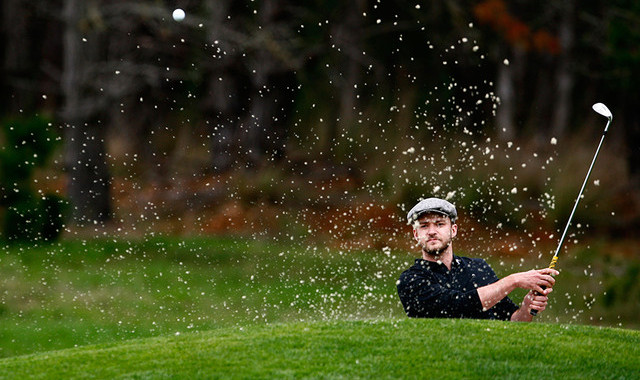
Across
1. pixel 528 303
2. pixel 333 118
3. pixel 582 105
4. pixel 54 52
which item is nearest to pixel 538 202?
pixel 333 118

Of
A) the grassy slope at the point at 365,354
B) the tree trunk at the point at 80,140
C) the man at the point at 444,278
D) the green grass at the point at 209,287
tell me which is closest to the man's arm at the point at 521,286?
the man at the point at 444,278

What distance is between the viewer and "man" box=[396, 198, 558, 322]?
6156mm

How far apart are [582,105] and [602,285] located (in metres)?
15.7

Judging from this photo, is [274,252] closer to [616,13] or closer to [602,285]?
[602,285]

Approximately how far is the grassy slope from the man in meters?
0.15

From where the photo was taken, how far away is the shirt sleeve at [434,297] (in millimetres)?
6216

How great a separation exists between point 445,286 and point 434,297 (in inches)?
3.7

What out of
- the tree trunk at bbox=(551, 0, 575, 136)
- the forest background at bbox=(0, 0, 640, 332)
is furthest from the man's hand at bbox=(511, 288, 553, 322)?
the tree trunk at bbox=(551, 0, 575, 136)

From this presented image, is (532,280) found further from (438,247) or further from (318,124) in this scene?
(318,124)

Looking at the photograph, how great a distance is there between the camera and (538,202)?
16703mm

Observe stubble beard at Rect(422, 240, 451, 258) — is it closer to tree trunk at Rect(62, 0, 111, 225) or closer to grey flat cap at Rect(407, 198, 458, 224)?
grey flat cap at Rect(407, 198, 458, 224)

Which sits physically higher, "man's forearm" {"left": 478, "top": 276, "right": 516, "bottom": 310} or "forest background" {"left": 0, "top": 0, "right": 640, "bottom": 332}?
"forest background" {"left": 0, "top": 0, "right": 640, "bottom": 332}

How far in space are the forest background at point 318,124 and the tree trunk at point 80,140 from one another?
0.03 metres

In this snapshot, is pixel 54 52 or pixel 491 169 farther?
pixel 54 52
